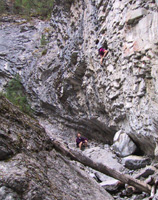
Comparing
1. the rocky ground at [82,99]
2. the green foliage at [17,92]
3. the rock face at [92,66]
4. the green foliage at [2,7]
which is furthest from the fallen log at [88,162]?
the green foliage at [2,7]

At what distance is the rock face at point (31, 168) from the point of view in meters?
2.08

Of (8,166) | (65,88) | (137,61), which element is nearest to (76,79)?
(65,88)

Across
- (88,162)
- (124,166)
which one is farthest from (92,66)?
(88,162)

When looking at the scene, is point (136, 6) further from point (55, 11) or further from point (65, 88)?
point (55, 11)

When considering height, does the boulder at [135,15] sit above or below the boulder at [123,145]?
above

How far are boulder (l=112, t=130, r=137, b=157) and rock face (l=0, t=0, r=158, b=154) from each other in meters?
0.23

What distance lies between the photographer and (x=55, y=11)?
1766 centimetres

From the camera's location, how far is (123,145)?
840 centimetres

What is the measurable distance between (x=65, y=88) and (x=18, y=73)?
246 inches

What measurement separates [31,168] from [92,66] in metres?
8.79

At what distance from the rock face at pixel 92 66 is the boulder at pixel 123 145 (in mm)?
227

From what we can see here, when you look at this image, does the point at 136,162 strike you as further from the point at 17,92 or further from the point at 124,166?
the point at 17,92

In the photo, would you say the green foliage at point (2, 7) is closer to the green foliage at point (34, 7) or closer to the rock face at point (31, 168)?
the green foliage at point (34, 7)

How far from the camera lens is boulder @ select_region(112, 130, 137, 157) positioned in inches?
322
